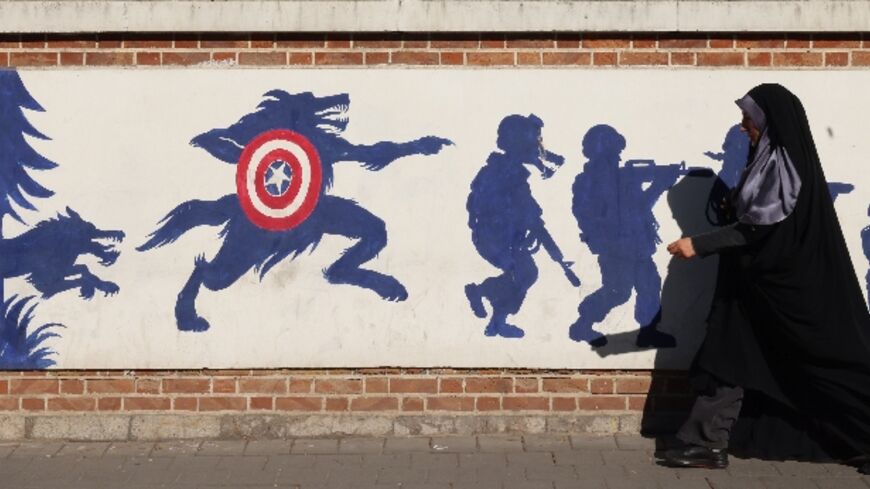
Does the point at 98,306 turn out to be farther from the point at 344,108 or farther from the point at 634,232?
the point at 634,232

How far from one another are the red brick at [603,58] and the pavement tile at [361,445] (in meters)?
2.29

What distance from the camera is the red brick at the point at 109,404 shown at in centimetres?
827

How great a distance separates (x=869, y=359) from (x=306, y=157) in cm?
303

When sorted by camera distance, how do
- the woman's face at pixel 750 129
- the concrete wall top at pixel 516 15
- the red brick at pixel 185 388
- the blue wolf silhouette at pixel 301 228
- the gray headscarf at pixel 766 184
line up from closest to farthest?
the gray headscarf at pixel 766 184
the woman's face at pixel 750 129
the concrete wall top at pixel 516 15
the blue wolf silhouette at pixel 301 228
the red brick at pixel 185 388

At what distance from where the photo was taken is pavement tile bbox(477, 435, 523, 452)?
26.5 ft

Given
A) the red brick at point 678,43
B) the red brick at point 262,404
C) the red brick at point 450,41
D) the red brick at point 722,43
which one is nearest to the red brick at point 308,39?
the red brick at point 450,41

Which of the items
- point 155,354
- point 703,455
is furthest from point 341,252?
point 703,455

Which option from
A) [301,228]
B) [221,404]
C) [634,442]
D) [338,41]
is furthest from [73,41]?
[634,442]

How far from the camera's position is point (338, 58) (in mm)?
8156

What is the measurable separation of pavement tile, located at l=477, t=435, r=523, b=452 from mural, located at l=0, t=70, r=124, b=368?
82.5 inches

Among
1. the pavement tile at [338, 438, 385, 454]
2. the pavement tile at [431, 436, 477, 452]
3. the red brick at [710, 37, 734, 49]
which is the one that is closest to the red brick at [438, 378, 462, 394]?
the pavement tile at [431, 436, 477, 452]

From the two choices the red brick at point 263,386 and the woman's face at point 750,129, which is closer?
the woman's face at point 750,129

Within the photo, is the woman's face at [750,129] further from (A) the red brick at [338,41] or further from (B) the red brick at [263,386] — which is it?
(B) the red brick at [263,386]

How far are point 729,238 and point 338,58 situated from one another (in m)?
2.23
